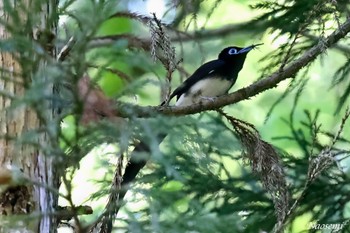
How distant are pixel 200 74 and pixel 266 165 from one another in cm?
138

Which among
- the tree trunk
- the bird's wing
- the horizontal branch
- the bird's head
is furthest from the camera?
the bird's head

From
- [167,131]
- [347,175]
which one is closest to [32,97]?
[167,131]

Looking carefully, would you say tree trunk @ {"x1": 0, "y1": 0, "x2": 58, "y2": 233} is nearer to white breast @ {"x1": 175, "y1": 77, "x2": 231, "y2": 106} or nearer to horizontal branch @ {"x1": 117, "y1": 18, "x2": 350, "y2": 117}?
horizontal branch @ {"x1": 117, "y1": 18, "x2": 350, "y2": 117}

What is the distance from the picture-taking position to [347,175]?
177 inches

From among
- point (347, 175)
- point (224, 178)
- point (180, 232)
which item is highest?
point (224, 178)

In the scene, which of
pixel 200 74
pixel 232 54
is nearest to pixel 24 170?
pixel 200 74

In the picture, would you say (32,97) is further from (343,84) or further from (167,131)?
(343,84)

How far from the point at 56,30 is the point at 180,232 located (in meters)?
1.09

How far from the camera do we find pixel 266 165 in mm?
3539

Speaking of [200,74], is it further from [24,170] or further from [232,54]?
[24,170]

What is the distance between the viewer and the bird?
15.6 ft

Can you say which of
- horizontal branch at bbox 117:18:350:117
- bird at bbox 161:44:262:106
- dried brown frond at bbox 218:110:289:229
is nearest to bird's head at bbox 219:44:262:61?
bird at bbox 161:44:262:106

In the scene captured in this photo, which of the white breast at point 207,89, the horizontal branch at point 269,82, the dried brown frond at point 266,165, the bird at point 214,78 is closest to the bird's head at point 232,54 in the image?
the bird at point 214,78

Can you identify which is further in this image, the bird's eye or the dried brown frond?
the bird's eye
